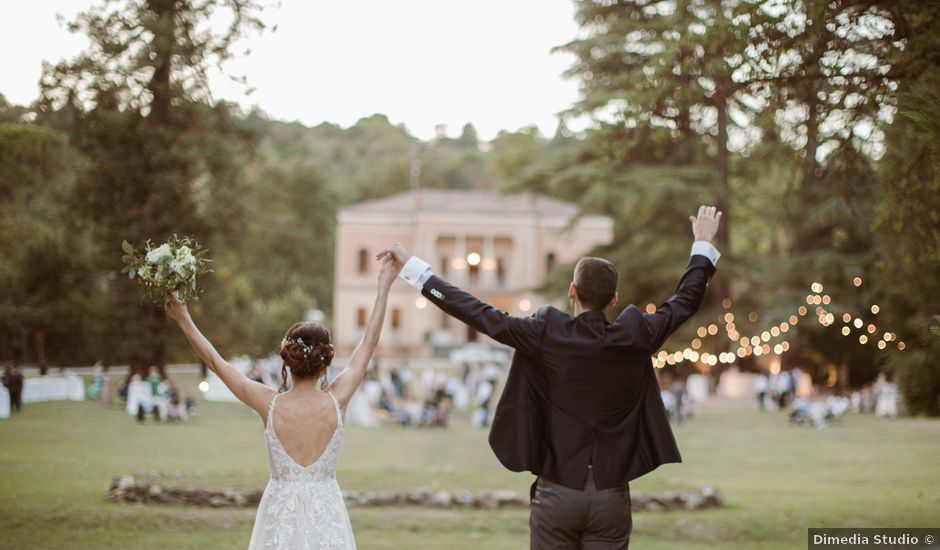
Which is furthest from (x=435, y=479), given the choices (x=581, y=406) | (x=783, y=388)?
(x=783, y=388)

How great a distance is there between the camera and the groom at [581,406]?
4.06m

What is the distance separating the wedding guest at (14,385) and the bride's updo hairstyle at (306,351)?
54.4 ft

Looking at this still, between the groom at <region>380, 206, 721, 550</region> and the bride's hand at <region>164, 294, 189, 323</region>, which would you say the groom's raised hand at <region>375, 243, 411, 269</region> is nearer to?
the groom at <region>380, 206, 721, 550</region>

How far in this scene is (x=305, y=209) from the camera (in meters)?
70.1

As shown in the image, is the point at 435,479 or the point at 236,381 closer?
the point at 236,381

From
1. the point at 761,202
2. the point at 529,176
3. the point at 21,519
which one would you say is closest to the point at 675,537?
the point at 21,519

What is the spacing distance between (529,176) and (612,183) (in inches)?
156

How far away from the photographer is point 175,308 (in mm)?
4742

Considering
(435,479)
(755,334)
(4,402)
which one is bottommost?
(435,479)

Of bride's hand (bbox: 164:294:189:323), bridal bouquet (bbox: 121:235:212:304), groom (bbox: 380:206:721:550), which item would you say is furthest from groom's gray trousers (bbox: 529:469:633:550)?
bridal bouquet (bbox: 121:235:212:304)

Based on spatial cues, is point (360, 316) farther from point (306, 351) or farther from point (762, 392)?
point (306, 351)

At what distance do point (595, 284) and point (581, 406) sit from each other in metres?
0.52

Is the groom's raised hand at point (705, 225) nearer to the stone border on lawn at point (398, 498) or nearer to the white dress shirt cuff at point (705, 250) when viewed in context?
the white dress shirt cuff at point (705, 250)

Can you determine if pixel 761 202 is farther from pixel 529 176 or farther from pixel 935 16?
pixel 935 16
